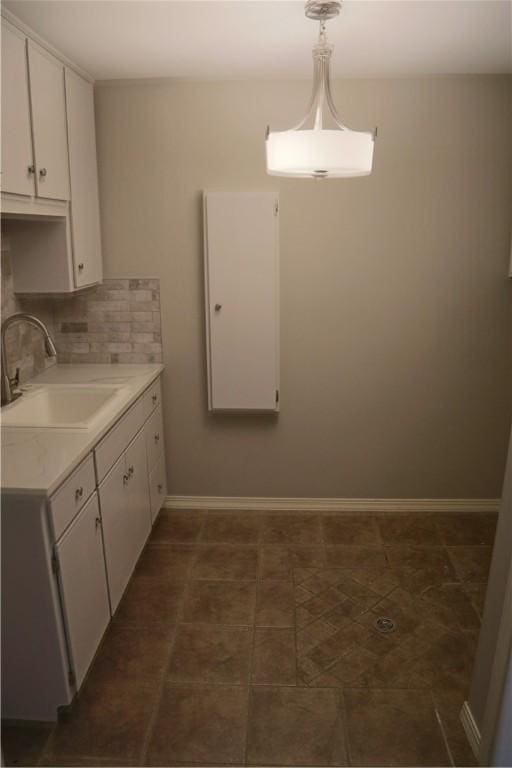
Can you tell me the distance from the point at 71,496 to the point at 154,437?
48.2 inches

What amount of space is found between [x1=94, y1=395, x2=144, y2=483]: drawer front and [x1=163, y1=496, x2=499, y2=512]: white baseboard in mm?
837

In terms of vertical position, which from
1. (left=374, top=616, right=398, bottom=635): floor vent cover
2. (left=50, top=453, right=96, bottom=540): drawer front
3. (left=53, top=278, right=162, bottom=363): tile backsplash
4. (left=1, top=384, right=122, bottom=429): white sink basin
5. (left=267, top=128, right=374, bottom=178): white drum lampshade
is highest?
(left=267, top=128, right=374, bottom=178): white drum lampshade

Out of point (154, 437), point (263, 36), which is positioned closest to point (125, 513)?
point (154, 437)

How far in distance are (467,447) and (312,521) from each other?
979 mm

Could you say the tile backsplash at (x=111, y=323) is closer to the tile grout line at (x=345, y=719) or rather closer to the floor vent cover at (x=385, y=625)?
the floor vent cover at (x=385, y=625)

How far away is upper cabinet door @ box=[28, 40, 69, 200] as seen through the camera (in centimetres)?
234

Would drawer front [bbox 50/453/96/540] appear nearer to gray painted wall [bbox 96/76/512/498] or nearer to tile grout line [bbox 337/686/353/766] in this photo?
tile grout line [bbox 337/686/353/766]

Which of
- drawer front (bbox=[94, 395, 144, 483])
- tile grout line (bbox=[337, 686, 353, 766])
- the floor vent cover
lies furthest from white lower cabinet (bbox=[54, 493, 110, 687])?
the floor vent cover

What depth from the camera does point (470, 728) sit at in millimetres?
1992

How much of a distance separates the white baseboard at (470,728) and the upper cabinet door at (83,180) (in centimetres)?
236

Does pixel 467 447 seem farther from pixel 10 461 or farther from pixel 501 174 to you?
pixel 10 461

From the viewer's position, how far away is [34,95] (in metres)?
2.32

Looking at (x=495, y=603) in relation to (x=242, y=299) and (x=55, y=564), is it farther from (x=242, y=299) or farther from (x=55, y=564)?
(x=242, y=299)

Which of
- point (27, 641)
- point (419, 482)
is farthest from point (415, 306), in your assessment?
point (27, 641)
